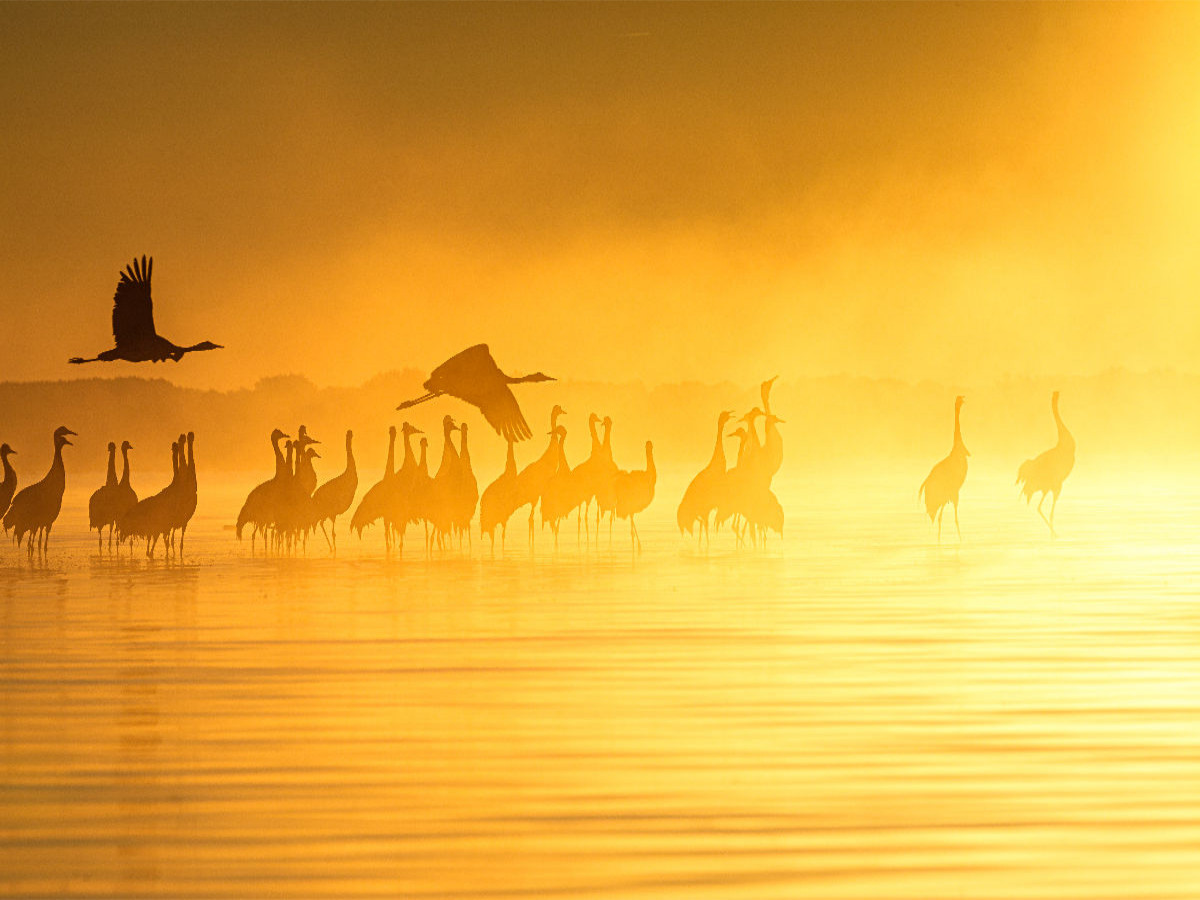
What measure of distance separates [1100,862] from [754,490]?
11207 mm

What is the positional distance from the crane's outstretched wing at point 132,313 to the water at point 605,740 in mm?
2760

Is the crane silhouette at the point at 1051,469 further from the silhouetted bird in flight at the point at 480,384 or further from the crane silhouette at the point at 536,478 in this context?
the silhouetted bird in flight at the point at 480,384

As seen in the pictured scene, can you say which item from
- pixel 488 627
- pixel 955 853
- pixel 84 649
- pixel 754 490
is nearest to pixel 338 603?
pixel 488 627

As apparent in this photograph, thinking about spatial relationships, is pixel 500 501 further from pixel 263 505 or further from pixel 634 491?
pixel 263 505

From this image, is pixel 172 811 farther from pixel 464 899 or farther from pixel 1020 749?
pixel 1020 749

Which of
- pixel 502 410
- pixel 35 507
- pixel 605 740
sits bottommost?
pixel 605 740

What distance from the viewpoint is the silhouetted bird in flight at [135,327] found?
552 inches

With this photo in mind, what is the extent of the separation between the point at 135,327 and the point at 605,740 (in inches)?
351

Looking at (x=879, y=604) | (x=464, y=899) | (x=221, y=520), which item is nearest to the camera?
(x=464, y=899)

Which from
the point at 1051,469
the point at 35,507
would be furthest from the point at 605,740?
the point at 1051,469

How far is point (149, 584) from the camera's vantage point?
1236cm

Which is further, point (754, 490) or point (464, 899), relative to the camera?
point (754, 490)

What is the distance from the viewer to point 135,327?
1415cm

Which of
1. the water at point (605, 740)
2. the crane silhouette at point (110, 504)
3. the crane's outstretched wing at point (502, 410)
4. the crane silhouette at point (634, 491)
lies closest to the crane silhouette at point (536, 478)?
the crane silhouette at point (634, 491)
